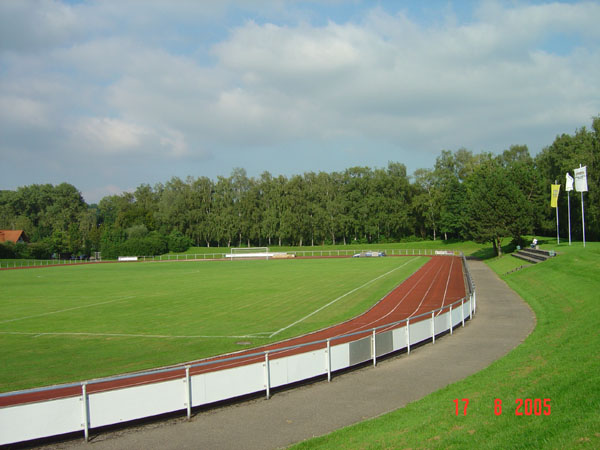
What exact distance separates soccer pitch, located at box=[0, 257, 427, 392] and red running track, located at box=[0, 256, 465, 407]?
871 millimetres

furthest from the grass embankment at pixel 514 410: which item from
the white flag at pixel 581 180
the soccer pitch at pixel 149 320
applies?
the white flag at pixel 581 180

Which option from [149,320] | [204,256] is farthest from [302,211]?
[149,320]

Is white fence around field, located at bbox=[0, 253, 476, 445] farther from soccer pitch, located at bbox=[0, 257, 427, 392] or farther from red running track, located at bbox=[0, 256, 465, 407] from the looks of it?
soccer pitch, located at bbox=[0, 257, 427, 392]

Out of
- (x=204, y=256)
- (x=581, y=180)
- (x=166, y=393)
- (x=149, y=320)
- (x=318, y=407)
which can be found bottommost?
(x=204, y=256)

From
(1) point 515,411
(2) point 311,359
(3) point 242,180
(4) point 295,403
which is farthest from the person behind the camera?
(3) point 242,180

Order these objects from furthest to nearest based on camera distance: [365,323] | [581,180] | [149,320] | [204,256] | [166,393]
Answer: [204,256], [581,180], [149,320], [365,323], [166,393]

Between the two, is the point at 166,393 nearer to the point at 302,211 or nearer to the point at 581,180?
the point at 581,180

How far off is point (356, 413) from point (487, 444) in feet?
11.6

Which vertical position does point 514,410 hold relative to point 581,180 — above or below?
below

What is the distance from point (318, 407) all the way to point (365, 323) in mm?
11049

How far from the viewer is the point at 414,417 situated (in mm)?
8672

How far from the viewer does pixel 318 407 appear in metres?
10.2

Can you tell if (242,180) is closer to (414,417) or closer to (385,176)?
(385,176)

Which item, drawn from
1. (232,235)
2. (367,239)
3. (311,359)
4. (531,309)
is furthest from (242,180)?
(311,359)
